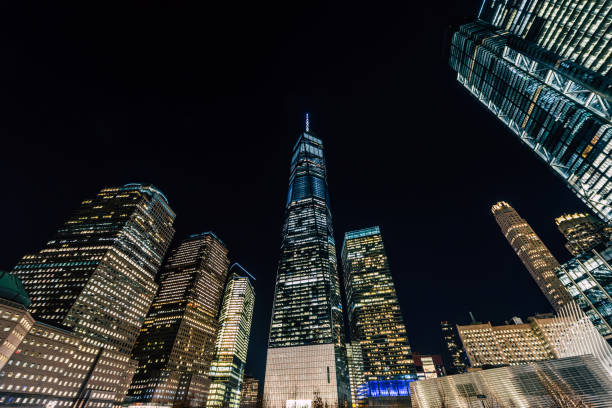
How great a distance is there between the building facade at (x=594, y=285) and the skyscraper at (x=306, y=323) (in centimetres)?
8908

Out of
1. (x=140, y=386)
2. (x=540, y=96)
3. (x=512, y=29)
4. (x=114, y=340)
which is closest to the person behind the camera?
(x=540, y=96)

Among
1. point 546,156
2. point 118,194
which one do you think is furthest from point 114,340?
point 546,156

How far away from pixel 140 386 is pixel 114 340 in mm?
37262

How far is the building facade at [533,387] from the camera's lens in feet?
229

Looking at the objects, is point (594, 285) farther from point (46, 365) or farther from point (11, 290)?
Result: point (46, 365)

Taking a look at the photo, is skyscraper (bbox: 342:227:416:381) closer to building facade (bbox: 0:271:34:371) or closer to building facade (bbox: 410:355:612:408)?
building facade (bbox: 410:355:612:408)

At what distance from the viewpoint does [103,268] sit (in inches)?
4505

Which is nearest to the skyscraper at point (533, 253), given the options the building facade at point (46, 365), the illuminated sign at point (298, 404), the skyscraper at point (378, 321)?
the skyscraper at point (378, 321)

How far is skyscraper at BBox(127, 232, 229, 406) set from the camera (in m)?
129

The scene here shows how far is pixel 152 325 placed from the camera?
513 feet

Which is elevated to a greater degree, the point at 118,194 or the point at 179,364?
the point at 118,194

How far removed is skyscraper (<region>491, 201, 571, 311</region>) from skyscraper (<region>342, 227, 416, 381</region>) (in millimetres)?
79248

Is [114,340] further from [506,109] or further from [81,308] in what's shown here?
[506,109]

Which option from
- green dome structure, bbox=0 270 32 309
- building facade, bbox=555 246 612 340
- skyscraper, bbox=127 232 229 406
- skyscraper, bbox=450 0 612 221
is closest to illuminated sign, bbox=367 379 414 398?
skyscraper, bbox=127 232 229 406
